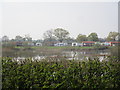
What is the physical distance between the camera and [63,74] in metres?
1.99

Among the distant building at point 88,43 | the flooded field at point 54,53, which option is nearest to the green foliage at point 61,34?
the flooded field at point 54,53

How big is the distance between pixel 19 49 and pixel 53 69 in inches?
25.3

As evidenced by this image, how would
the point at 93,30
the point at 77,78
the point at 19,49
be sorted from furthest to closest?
the point at 93,30 < the point at 19,49 < the point at 77,78

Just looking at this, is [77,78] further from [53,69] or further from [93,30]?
[93,30]

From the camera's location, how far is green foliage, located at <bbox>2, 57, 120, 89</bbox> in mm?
1956

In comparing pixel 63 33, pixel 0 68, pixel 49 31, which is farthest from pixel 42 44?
pixel 0 68

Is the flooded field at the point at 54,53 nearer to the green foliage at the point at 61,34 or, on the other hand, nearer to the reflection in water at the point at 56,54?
the reflection in water at the point at 56,54

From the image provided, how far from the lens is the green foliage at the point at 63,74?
1.96 meters

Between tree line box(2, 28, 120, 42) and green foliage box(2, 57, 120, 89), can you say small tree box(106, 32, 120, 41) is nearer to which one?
tree line box(2, 28, 120, 42)

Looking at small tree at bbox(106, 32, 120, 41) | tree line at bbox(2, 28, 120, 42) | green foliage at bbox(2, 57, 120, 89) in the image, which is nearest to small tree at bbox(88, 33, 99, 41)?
tree line at bbox(2, 28, 120, 42)

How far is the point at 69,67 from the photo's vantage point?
6.64 ft

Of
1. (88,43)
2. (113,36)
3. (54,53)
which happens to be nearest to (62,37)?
(54,53)

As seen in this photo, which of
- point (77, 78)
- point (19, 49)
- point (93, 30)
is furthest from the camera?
Result: point (93, 30)

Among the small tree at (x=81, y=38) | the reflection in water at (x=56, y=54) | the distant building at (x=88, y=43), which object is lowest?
the reflection in water at (x=56, y=54)
